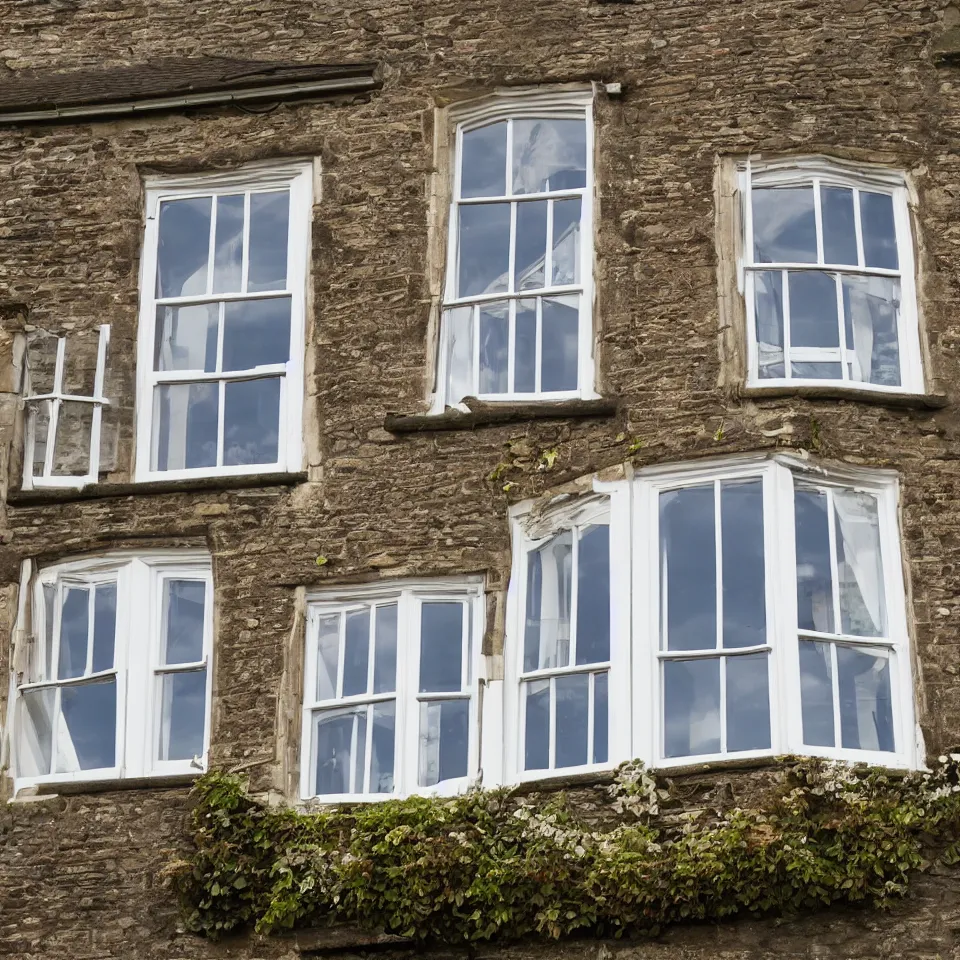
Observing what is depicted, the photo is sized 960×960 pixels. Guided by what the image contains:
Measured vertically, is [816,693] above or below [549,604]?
below

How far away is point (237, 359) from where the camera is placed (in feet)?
65.7

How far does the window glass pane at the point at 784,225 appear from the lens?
19547mm

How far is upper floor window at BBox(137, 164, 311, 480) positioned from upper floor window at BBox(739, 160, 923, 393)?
362cm

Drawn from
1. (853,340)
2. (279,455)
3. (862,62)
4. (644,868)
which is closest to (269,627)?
(279,455)

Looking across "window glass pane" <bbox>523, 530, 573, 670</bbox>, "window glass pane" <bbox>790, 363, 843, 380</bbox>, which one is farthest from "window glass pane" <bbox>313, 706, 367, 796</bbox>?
"window glass pane" <bbox>790, 363, 843, 380</bbox>

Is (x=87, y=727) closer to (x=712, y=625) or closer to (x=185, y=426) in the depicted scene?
(x=185, y=426)

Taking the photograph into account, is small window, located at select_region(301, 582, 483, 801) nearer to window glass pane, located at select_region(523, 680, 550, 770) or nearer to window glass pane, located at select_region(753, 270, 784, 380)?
window glass pane, located at select_region(523, 680, 550, 770)

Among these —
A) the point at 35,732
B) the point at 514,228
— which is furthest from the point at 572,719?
the point at 514,228

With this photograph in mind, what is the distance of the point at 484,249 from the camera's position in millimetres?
20016

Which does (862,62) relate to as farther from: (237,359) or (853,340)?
(237,359)

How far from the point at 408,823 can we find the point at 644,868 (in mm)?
1724

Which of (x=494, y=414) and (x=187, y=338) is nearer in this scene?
(x=494, y=414)

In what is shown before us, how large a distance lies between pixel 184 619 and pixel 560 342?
3.60 meters

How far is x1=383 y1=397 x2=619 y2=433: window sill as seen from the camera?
18812mm
